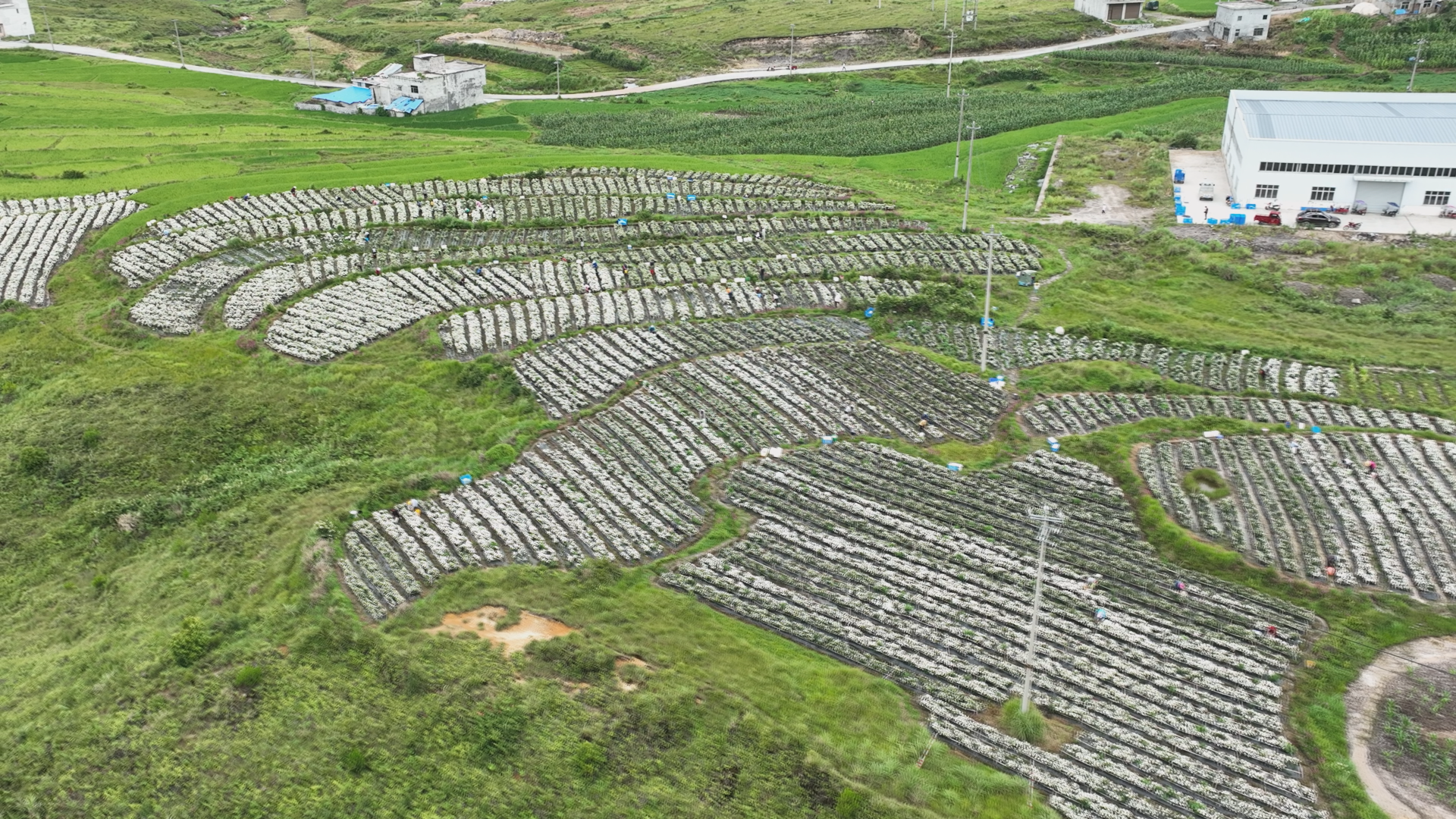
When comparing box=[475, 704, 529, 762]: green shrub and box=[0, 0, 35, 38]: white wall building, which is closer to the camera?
box=[475, 704, 529, 762]: green shrub

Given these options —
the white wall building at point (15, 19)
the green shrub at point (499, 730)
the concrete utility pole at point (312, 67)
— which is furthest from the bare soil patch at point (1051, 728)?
the white wall building at point (15, 19)

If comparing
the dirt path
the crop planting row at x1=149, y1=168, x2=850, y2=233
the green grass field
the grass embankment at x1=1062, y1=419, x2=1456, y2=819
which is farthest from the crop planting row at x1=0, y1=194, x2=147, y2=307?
the dirt path

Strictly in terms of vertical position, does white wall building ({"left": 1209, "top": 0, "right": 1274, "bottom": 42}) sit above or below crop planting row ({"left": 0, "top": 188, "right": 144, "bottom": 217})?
above

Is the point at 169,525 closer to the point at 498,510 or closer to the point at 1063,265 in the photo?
the point at 498,510

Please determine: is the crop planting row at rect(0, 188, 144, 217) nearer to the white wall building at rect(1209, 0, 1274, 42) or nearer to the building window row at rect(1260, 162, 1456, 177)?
the building window row at rect(1260, 162, 1456, 177)

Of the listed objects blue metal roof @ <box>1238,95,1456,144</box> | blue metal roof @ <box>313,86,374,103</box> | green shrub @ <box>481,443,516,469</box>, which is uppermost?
blue metal roof @ <box>313,86,374,103</box>

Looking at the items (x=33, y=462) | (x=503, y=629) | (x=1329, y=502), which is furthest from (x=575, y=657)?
(x=1329, y=502)

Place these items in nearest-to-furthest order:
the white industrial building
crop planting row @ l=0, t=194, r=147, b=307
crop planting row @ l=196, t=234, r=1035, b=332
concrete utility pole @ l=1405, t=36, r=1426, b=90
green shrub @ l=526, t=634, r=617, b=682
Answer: green shrub @ l=526, t=634, r=617, b=682 < crop planting row @ l=196, t=234, r=1035, b=332 < crop planting row @ l=0, t=194, r=147, b=307 < concrete utility pole @ l=1405, t=36, r=1426, b=90 < the white industrial building
